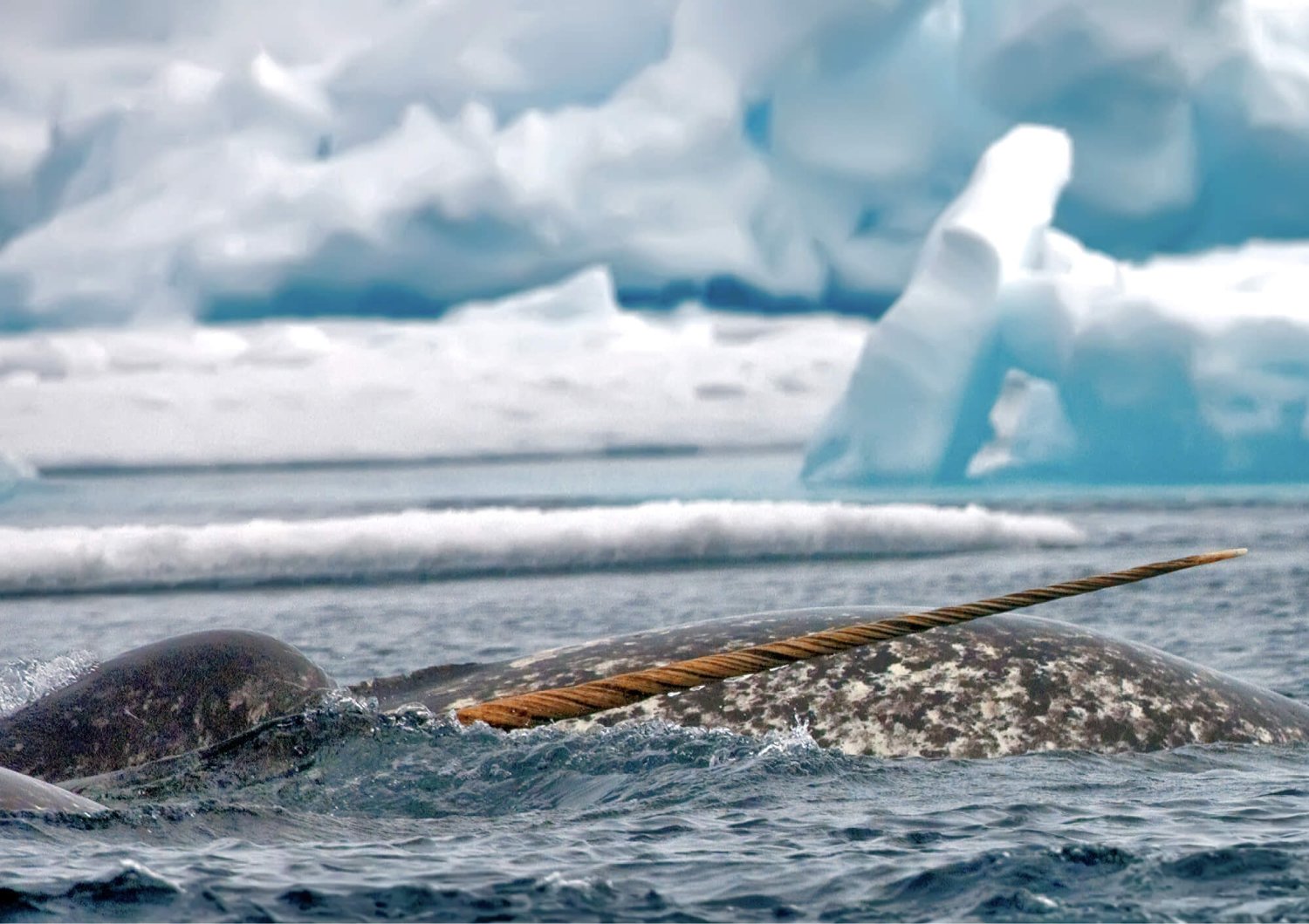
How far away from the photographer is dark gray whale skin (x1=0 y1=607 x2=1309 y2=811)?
17.5ft

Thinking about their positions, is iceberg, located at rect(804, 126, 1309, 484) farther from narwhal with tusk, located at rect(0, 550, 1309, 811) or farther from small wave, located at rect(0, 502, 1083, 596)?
narwhal with tusk, located at rect(0, 550, 1309, 811)

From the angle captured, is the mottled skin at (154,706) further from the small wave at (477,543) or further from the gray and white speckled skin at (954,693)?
the small wave at (477,543)

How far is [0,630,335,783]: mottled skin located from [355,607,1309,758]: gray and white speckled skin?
0.74 m

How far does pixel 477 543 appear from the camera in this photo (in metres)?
17.9

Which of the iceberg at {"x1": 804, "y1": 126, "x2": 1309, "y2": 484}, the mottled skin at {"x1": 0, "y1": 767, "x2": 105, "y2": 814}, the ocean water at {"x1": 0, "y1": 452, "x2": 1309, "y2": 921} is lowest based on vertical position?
the ocean water at {"x1": 0, "y1": 452, "x2": 1309, "y2": 921}

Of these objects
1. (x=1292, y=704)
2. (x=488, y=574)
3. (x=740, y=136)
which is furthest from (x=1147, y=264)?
(x=1292, y=704)

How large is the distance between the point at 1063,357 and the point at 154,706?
24.0 metres

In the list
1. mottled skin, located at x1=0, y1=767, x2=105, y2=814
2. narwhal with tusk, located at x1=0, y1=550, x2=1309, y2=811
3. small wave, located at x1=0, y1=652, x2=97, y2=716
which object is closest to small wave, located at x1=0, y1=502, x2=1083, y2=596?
small wave, located at x1=0, y1=652, x2=97, y2=716

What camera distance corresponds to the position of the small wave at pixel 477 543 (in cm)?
1616

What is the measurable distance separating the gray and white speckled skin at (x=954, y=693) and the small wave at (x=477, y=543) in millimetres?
10322

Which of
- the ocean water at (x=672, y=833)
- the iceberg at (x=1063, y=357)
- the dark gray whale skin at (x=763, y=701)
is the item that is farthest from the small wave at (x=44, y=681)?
the iceberg at (x=1063, y=357)

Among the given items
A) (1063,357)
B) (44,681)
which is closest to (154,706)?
(44,681)

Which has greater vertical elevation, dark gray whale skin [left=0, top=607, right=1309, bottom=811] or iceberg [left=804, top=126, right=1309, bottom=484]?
iceberg [left=804, top=126, right=1309, bottom=484]

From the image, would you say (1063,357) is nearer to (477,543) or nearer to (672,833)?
(477,543)
